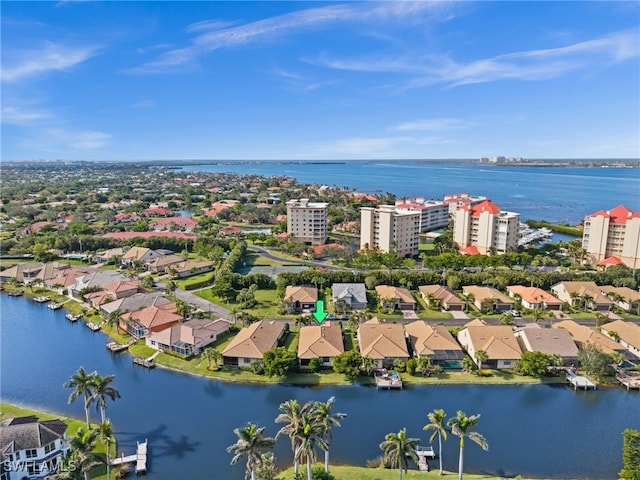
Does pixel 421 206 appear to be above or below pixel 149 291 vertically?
above

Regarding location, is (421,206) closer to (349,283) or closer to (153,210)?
(349,283)

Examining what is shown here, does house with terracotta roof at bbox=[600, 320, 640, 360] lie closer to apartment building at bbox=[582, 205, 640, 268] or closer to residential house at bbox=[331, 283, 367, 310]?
residential house at bbox=[331, 283, 367, 310]

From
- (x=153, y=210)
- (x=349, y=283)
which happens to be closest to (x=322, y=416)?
(x=349, y=283)

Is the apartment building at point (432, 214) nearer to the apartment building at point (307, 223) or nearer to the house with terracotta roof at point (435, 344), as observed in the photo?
the apartment building at point (307, 223)

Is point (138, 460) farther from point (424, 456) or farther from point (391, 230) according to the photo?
point (391, 230)

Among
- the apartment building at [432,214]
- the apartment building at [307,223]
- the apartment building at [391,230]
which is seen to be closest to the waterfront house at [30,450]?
the apartment building at [391,230]

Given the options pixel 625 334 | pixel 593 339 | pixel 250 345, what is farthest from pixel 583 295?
pixel 250 345

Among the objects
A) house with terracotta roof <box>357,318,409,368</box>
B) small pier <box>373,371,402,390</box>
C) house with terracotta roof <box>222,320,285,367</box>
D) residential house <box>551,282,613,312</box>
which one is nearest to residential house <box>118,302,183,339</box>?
Result: house with terracotta roof <box>222,320,285,367</box>
